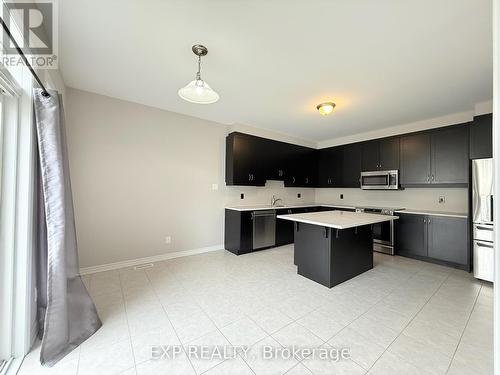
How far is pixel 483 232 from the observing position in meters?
2.77

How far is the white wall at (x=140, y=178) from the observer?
2.85 meters

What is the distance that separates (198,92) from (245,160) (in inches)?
93.6

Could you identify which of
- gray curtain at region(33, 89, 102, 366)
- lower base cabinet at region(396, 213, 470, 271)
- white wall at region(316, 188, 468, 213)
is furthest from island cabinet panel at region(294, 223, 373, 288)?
gray curtain at region(33, 89, 102, 366)

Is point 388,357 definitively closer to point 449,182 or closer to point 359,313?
point 359,313

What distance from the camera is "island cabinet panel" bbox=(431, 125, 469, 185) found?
A: 10.8 ft

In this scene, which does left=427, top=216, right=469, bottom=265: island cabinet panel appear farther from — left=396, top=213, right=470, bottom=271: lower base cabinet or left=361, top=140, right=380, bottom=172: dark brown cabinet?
left=361, top=140, right=380, bottom=172: dark brown cabinet

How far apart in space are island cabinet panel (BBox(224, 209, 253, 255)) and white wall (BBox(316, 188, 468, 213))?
2.74 m

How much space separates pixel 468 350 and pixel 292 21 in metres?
2.88

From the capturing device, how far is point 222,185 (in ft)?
13.7

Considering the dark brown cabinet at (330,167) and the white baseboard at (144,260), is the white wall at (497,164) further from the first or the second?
the dark brown cabinet at (330,167)

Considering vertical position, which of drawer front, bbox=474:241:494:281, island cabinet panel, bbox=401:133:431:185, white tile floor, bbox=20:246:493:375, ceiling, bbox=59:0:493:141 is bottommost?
white tile floor, bbox=20:246:493:375

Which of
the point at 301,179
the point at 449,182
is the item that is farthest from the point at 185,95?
the point at 449,182

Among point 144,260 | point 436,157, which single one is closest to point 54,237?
point 144,260

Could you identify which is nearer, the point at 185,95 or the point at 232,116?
the point at 185,95
